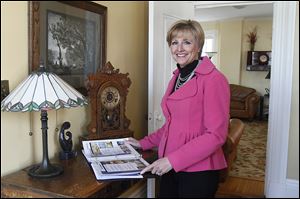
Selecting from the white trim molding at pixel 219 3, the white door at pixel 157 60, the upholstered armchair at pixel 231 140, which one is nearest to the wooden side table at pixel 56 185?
the white door at pixel 157 60

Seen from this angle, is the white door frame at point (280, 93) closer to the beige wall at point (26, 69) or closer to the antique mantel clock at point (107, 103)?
the beige wall at point (26, 69)

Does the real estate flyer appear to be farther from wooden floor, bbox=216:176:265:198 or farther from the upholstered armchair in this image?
wooden floor, bbox=216:176:265:198

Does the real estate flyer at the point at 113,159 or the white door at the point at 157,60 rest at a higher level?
the white door at the point at 157,60

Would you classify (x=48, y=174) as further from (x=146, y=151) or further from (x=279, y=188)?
(x=279, y=188)

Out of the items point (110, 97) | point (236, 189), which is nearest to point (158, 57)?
point (110, 97)

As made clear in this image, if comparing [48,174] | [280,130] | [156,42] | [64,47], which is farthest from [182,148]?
[280,130]

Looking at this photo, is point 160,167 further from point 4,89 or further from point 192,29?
point 4,89

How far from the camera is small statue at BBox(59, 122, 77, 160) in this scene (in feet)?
4.62

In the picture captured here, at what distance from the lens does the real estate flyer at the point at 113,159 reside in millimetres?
1101

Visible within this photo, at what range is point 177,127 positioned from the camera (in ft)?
3.81

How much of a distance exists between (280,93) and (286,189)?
0.68 metres

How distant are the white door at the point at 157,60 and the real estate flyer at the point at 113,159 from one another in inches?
24.7

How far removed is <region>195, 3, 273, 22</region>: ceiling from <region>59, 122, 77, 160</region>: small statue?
7.05 ft

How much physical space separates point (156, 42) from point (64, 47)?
0.69 m
